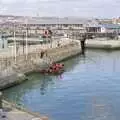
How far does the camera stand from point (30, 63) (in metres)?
48.8

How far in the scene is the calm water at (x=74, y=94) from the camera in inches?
1149

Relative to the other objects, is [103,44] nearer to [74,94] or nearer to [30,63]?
[30,63]

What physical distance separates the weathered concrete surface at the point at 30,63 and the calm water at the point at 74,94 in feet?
2.95

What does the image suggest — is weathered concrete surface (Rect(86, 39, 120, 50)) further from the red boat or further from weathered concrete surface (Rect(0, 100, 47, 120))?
weathered concrete surface (Rect(0, 100, 47, 120))

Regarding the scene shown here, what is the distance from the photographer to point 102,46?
287ft

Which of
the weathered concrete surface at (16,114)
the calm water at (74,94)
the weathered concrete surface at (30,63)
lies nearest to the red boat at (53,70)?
the calm water at (74,94)

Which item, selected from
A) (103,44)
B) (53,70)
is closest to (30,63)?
(53,70)

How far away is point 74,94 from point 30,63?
1409 cm

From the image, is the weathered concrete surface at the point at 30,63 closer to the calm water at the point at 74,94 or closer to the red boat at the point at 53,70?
the calm water at the point at 74,94

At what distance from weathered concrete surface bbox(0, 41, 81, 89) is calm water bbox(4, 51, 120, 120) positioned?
35.4 inches

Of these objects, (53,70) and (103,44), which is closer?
(53,70)

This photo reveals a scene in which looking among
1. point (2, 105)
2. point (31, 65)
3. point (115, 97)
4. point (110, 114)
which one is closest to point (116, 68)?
point (31, 65)

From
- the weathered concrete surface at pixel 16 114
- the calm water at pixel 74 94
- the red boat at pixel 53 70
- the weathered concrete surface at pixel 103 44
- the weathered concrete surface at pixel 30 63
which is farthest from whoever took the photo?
the weathered concrete surface at pixel 103 44

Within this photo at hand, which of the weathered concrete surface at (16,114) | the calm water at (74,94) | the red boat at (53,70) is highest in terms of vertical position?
the weathered concrete surface at (16,114)
